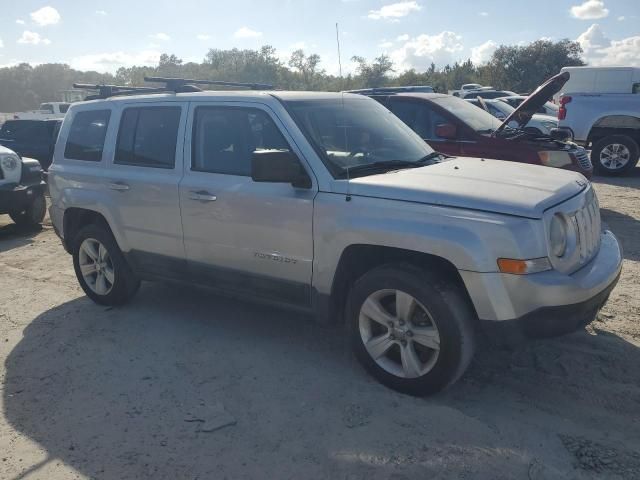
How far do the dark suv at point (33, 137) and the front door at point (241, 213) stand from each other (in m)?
10.3

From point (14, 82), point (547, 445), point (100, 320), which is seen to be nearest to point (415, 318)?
point (547, 445)

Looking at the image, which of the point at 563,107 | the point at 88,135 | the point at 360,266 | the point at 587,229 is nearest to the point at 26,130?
the point at 88,135

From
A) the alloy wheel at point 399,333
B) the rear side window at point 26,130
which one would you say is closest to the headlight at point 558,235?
the alloy wheel at point 399,333

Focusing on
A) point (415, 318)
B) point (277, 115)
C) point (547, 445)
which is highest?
point (277, 115)

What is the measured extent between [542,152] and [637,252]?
186 centimetres

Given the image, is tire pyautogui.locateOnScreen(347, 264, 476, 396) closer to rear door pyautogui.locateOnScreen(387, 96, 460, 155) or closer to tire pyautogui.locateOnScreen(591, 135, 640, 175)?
rear door pyautogui.locateOnScreen(387, 96, 460, 155)

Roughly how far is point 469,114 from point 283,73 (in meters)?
33.8

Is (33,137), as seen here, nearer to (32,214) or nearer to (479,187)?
(32,214)

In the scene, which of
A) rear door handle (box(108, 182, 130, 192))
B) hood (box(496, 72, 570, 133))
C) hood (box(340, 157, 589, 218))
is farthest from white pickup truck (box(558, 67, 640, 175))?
rear door handle (box(108, 182, 130, 192))

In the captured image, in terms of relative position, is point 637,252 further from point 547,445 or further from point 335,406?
point 335,406

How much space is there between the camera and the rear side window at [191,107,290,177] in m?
4.04

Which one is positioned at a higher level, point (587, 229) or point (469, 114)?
point (469, 114)

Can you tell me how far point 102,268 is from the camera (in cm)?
523

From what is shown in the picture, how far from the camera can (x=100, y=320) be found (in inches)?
197
